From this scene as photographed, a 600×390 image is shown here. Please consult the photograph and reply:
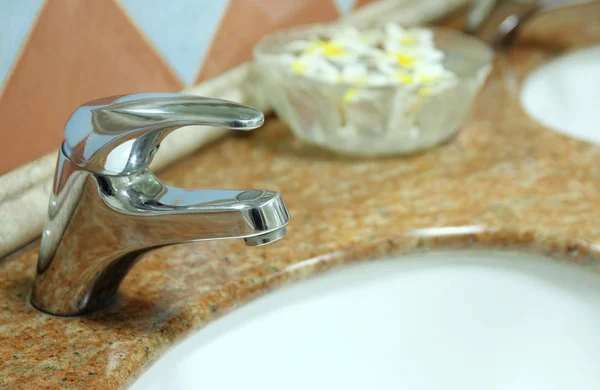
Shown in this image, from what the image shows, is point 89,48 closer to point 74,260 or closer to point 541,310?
point 74,260

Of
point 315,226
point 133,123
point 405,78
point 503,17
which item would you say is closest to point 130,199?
point 133,123

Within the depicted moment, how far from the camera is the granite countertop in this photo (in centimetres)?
46

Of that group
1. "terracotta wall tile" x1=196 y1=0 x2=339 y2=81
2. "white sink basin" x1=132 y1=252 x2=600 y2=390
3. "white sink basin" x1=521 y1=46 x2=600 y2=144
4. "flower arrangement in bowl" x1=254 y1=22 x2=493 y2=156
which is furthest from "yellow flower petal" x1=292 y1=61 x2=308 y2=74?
"white sink basin" x1=521 y1=46 x2=600 y2=144

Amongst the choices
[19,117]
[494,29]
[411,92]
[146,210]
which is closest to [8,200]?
[19,117]

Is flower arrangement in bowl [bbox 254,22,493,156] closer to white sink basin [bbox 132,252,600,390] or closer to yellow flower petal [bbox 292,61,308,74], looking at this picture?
yellow flower petal [bbox 292,61,308,74]

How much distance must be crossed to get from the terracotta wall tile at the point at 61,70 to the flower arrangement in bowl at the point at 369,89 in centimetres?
14

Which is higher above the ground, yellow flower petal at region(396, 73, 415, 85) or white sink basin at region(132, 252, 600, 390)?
yellow flower petal at region(396, 73, 415, 85)

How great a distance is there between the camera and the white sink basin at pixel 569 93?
931mm

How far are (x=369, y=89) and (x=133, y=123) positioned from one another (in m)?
0.30

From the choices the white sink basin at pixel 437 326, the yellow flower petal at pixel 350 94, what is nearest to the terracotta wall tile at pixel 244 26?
the yellow flower petal at pixel 350 94

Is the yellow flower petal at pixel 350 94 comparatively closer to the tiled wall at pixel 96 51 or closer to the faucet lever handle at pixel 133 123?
the tiled wall at pixel 96 51

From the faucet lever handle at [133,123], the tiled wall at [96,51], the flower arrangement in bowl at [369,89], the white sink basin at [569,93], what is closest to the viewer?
the faucet lever handle at [133,123]

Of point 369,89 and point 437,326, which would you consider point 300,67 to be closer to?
point 369,89

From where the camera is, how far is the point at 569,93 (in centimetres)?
99
